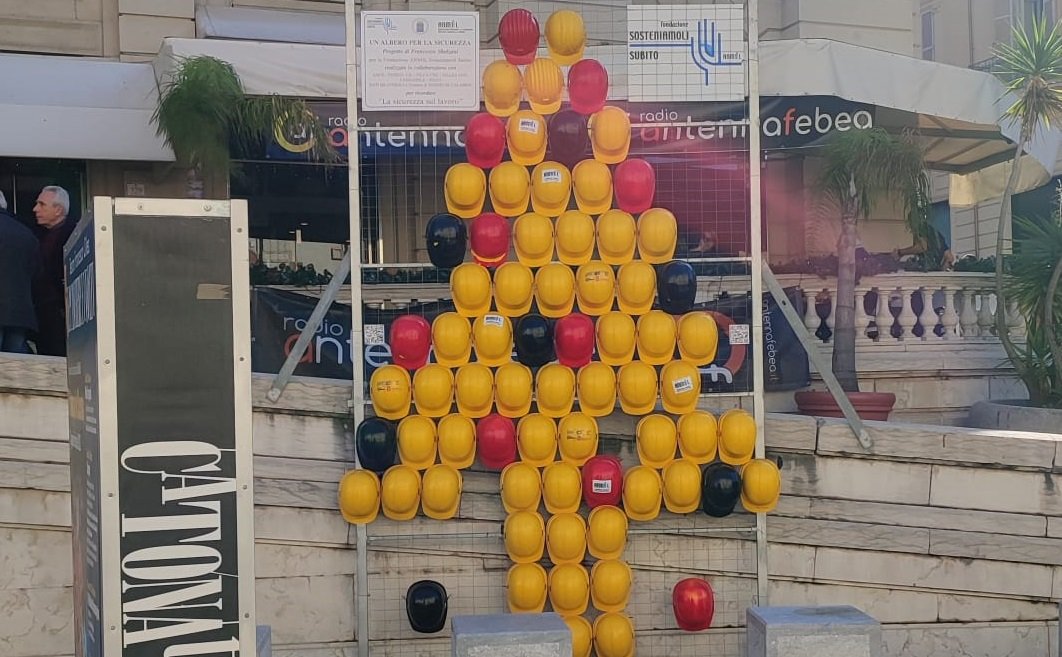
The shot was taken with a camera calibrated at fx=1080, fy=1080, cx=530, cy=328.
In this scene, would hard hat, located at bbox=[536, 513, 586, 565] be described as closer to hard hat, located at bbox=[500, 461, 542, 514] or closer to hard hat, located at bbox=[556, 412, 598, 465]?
hard hat, located at bbox=[500, 461, 542, 514]

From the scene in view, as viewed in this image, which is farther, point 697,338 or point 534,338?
point 697,338

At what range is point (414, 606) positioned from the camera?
5879 mm

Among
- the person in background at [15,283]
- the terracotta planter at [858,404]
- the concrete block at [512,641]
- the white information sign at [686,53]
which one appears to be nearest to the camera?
the concrete block at [512,641]

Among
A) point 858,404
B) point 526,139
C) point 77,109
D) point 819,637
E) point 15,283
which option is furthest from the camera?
point 77,109

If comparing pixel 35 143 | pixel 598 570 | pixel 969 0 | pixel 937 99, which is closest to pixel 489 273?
pixel 598 570

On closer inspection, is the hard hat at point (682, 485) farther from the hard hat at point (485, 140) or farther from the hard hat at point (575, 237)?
the hard hat at point (485, 140)

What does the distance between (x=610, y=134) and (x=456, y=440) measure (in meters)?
1.88

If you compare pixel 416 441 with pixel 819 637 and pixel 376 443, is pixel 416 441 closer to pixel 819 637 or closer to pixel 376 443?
pixel 376 443

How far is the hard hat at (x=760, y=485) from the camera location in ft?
19.7

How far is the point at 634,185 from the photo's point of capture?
19.6ft

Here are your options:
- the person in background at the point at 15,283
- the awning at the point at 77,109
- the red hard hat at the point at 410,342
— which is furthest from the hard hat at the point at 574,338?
the awning at the point at 77,109

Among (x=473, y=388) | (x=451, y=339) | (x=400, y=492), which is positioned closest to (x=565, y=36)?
(x=451, y=339)

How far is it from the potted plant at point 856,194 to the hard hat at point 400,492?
301cm

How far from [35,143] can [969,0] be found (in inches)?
1023
